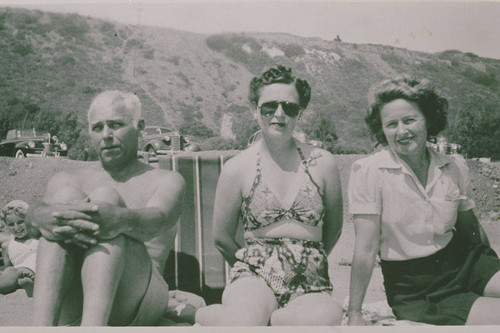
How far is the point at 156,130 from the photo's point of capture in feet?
64.9

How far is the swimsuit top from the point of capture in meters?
2.52

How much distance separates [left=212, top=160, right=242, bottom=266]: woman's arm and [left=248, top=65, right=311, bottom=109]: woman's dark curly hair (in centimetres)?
38

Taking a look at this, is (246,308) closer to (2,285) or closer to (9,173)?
(2,285)

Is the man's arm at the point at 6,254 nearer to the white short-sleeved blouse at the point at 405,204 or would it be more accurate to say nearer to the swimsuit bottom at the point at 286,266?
the swimsuit bottom at the point at 286,266

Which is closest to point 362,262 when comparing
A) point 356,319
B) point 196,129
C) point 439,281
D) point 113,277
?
point 356,319

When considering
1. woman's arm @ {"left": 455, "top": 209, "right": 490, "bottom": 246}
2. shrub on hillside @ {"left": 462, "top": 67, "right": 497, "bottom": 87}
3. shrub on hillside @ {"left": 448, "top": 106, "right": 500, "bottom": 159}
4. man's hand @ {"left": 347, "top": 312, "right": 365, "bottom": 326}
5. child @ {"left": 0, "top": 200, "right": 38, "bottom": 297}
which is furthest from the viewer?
shrub on hillside @ {"left": 448, "top": 106, "right": 500, "bottom": 159}

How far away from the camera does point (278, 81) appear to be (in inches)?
101

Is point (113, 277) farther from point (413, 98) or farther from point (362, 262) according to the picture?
point (413, 98)

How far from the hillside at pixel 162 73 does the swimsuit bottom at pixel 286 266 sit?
375 inches

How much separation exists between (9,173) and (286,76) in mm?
6230

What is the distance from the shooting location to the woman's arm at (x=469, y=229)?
251 cm

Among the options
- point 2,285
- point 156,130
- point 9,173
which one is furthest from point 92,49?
point 2,285

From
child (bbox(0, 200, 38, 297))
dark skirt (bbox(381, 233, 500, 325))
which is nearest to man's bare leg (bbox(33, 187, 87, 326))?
dark skirt (bbox(381, 233, 500, 325))

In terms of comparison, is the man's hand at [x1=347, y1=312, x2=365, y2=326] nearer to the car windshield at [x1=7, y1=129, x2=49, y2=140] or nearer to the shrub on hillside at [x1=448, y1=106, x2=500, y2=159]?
the shrub on hillside at [x1=448, y1=106, x2=500, y2=159]
